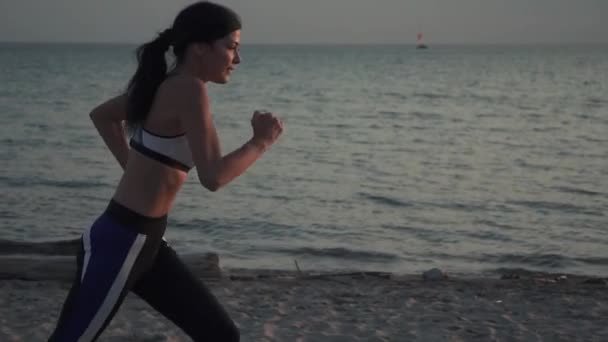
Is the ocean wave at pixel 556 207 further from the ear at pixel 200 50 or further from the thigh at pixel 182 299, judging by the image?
the ear at pixel 200 50

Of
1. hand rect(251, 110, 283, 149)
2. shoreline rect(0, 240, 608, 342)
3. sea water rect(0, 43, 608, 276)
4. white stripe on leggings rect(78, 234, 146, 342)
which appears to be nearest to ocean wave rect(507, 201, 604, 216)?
sea water rect(0, 43, 608, 276)

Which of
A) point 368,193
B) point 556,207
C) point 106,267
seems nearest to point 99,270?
point 106,267

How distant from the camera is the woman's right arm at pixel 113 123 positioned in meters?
3.56

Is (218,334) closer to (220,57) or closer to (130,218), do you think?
(130,218)

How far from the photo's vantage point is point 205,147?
3.00 m

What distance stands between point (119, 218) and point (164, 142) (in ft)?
1.06

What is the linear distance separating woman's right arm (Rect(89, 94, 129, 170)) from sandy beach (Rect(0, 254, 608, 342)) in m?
2.49

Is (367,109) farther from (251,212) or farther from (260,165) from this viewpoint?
(251,212)

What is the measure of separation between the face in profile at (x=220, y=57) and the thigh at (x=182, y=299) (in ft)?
2.24

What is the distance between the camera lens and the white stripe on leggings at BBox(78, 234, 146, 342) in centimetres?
317

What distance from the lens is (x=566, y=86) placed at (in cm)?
6125

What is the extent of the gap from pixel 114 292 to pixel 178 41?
2.97 ft

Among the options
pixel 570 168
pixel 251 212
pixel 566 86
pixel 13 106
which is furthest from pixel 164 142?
pixel 566 86

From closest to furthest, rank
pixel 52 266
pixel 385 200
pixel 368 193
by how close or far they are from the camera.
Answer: pixel 52 266, pixel 385 200, pixel 368 193
